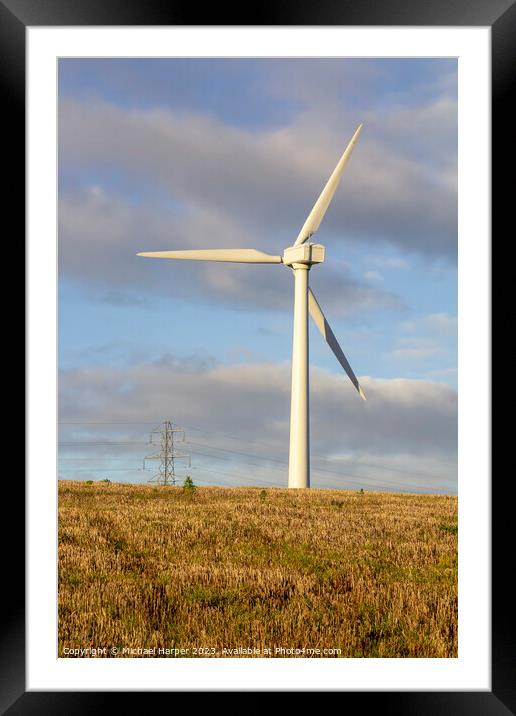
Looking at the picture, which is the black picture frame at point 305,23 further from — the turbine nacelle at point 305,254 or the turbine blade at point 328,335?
the turbine nacelle at point 305,254

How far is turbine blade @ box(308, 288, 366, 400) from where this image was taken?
30.7 m

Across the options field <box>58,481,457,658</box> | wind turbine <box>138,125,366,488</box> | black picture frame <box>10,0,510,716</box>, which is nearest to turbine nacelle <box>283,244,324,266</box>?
wind turbine <box>138,125,366,488</box>

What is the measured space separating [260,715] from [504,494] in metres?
2.93

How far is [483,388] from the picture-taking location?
6754mm

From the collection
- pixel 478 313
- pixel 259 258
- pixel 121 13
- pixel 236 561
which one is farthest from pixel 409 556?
pixel 259 258

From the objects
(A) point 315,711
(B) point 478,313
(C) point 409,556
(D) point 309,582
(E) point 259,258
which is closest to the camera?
(A) point 315,711

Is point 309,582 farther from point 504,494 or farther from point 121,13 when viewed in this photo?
point 121,13

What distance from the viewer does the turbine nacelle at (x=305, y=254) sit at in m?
32.8

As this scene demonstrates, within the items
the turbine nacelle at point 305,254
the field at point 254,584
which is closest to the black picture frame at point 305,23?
the field at point 254,584

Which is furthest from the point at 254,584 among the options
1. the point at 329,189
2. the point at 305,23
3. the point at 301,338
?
the point at 329,189

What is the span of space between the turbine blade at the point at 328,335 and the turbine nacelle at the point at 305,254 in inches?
54.4

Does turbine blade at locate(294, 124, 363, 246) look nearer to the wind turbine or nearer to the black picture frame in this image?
the wind turbine

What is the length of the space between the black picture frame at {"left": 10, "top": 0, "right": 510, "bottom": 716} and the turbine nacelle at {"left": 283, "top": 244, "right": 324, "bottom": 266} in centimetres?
2594

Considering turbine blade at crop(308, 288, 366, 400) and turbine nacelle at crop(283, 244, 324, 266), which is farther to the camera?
turbine nacelle at crop(283, 244, 324, 266)
